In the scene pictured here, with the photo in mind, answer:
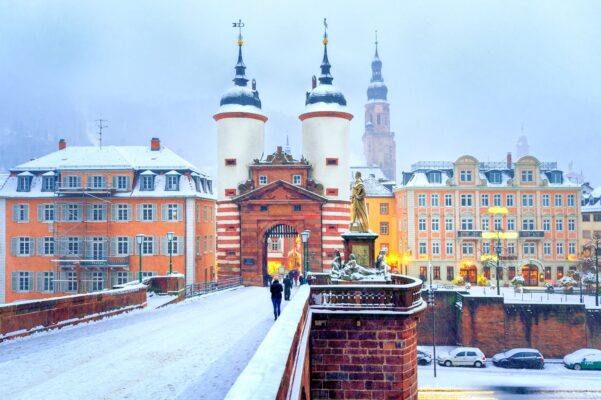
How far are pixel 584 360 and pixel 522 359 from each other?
13.0ft

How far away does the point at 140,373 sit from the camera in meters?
12.6

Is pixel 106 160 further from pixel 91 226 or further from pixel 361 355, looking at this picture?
pixel 361 355

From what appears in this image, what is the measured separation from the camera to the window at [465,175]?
58156 millimetres

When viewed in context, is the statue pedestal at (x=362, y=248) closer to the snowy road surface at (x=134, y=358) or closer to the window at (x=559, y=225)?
the snowy road surface at (x=134, y=358)

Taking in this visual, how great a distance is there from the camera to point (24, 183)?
4894cm

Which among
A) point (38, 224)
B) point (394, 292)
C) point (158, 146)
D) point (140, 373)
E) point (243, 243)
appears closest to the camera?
point (140, 373)

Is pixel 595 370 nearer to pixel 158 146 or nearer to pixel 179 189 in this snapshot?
pixel 179 189

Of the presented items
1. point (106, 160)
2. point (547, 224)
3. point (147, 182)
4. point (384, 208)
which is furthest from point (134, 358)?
point (547, 224)

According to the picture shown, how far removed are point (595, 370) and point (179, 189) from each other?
33.9 m

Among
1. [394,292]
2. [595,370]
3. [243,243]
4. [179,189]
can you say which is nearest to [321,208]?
[243,243]

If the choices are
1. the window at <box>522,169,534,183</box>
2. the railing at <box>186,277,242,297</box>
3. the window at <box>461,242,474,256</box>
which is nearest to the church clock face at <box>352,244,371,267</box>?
the railing at <box>186,277,242,297</box>

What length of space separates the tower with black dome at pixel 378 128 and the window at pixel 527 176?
3213 inches

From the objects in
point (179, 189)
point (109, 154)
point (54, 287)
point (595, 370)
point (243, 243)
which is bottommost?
point (595, 370)

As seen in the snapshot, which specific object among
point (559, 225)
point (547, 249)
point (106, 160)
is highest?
point (106, 160)
